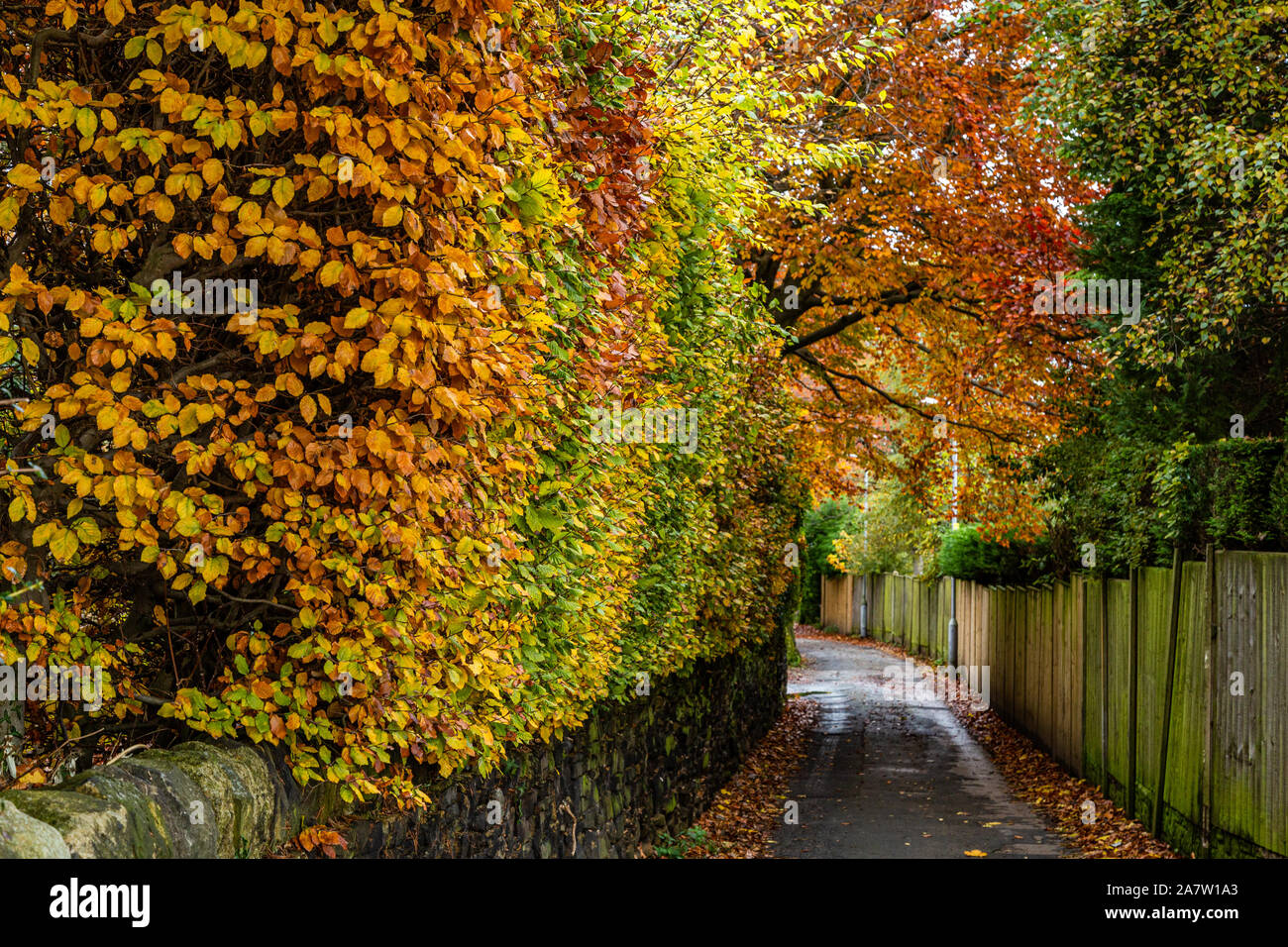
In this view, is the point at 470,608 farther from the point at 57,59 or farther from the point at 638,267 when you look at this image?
the point at 638,267

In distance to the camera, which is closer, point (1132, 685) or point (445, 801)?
point (445, 801)

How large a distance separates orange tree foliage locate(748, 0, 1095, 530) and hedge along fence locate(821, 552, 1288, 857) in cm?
368

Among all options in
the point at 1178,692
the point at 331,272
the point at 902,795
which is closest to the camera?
the point at 331,272

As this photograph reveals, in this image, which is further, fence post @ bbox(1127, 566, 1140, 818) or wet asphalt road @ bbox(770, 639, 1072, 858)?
fence post @ bbox(1127, 566, 1140, 818)

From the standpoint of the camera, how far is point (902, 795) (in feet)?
44.1

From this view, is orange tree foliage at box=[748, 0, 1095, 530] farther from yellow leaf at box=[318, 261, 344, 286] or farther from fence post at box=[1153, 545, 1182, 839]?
yellow leaf at box=[318, 261, 344, 286]
